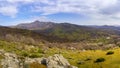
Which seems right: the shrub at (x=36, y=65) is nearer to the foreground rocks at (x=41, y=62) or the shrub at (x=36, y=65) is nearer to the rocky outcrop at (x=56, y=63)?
the foreground rocks at (x=41, y=62)

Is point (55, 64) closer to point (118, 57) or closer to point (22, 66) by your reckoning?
point (22, 66)

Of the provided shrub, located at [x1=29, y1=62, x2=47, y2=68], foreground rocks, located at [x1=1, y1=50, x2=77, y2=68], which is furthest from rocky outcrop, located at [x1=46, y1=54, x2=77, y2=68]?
shrub, located at [x1=29, y1=62, x2=47, y2=68]

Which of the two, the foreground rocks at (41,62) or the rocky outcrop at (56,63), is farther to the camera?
the rocky outcrop at (56,63)

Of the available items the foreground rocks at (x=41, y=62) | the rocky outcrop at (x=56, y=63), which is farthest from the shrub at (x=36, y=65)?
the rocky outcrop at (x=56, y=63)

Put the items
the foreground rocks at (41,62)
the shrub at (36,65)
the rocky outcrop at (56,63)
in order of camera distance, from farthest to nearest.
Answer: the rocky outcrop at (56,63)
the shrub at (36,65)
the foreground rocks at (41,62)

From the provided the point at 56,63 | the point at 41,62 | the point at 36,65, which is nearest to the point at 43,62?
the point at 41,62

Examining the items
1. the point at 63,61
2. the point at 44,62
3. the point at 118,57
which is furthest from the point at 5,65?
the point at 118,57

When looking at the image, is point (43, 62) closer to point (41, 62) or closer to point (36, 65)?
point (41, 62)

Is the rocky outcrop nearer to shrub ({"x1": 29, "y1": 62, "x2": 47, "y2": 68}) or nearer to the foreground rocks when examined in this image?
the foreground rocks

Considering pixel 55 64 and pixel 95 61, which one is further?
pixel 95 61

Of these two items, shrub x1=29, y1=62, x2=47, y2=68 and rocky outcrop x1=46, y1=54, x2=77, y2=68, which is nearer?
shrub x1=29, y1=62, x2=47, y2=68

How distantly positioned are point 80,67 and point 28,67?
16.2m

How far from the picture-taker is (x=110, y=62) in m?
54.2

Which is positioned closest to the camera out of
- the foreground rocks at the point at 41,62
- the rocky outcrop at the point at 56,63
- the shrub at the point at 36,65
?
the foreground rocks at the point at 41,62
